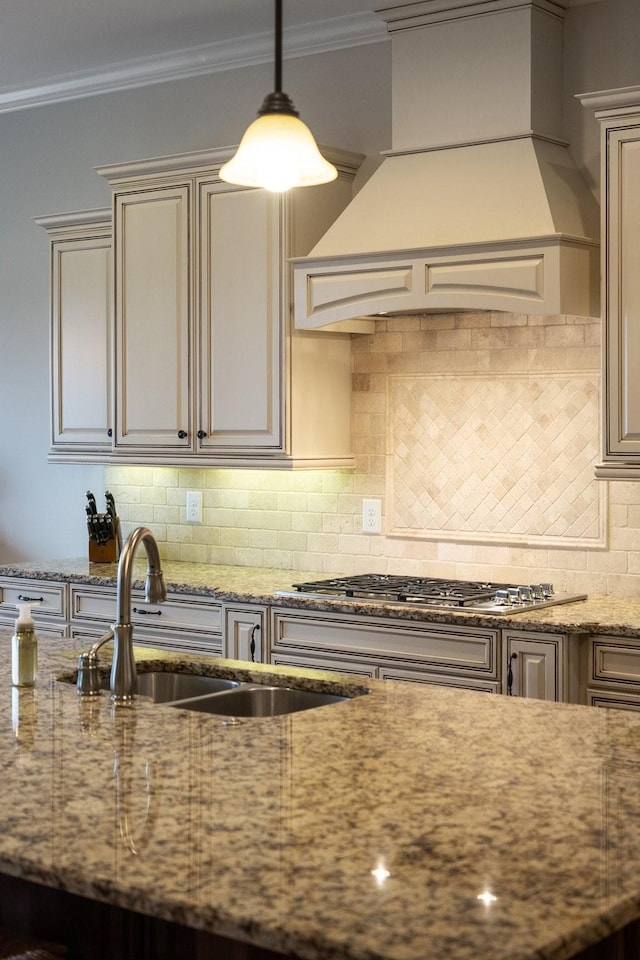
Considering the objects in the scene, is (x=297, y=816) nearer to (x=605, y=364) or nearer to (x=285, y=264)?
(x=605, y=364)

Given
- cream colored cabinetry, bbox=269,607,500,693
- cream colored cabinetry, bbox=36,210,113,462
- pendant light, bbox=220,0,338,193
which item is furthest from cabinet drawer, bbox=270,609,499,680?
pendant light, bbox=220,0,338,193

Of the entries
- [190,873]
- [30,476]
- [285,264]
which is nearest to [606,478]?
[285,264]

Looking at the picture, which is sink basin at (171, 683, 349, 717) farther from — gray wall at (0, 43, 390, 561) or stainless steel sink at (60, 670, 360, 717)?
gray wall at (0, 43, 390, 561)

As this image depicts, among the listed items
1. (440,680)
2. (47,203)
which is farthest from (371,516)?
(47,203)

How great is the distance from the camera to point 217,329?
4723mm

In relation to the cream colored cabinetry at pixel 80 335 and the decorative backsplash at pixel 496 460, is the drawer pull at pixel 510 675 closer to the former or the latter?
the decorative backsplash at pixel 496 460

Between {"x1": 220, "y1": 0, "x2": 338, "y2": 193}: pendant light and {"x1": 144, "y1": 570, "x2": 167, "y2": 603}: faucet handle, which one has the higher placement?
{"x1": 220, "y1": 0, "x2": 338, "y2": 193}: pendant light

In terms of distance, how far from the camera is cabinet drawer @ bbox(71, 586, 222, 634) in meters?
4.49

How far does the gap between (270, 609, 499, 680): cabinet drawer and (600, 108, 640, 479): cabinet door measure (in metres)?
0.68

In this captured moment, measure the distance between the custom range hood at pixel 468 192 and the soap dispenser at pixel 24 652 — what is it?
193cm

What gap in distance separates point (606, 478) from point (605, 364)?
0.35 meters

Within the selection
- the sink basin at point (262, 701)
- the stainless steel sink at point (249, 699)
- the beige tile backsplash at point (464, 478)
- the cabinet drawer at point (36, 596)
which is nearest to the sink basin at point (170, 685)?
the stainless steel sink at point (249, 699)

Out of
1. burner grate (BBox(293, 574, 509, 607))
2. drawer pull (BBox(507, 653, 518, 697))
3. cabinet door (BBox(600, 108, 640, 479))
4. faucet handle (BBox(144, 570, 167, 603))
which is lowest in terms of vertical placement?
drawer pull (BBox(507, 653, 518, 697))

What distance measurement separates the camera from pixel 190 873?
1546mm
